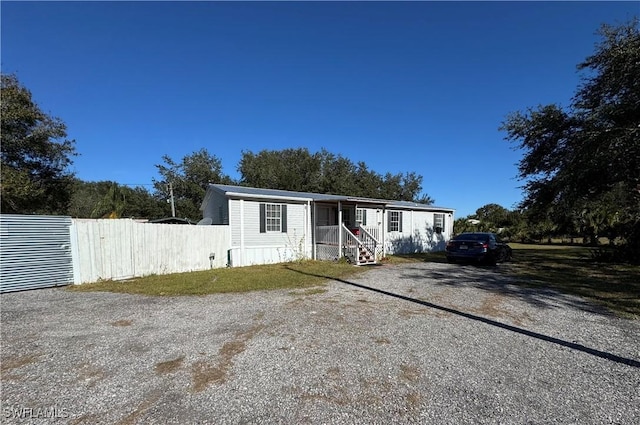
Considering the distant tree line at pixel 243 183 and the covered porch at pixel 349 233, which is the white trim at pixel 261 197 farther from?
the distant tree line at pixel 243 183

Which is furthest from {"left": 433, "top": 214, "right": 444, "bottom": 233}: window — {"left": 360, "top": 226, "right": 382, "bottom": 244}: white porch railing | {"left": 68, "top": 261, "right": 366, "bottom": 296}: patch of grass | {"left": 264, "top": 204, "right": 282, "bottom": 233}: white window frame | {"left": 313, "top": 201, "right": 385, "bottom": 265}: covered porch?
{"left": 264, "top": 204, "right": 282, "bottom": 233}: white window frame

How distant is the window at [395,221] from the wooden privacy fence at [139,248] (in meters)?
9.94

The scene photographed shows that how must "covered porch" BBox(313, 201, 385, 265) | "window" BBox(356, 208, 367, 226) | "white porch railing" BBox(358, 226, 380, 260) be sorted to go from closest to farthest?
"covered porch" BBox(313, 201, 385, 265)
"white porch railing" BBox(358, 226, 380, 260)
"window" BBox(356, 208, 367, 226)

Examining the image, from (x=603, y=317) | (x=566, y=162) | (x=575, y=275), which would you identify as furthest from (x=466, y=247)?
(x=603, y=317)

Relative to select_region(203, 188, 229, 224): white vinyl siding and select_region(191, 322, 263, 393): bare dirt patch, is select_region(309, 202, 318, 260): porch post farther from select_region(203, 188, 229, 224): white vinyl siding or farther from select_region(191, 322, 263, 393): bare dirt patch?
select_region(191, 322, 263, 393): bare dirt patch

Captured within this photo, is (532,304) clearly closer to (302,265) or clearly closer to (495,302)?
(495,302)

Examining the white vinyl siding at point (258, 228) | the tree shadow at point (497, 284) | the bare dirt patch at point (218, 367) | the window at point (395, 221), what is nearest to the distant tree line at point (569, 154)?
the tree shadow at point (497, 284)

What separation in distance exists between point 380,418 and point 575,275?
11.3 metres

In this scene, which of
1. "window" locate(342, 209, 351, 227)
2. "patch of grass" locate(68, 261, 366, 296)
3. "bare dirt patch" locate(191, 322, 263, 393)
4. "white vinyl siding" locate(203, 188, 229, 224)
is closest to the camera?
"bare dirt patch" locate(191, 322, 263, 393)

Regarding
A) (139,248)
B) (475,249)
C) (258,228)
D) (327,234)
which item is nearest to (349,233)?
(327,234)

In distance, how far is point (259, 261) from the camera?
13.3 meters

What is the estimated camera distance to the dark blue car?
13.1 m

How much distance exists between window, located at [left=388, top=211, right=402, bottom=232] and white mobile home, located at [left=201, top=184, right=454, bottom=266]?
0.55 m

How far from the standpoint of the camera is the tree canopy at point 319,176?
33094 mm
